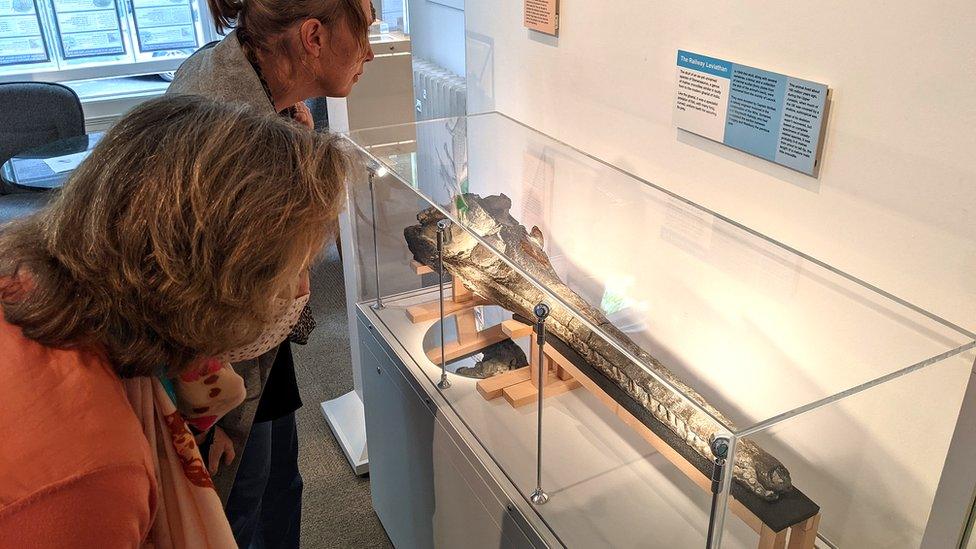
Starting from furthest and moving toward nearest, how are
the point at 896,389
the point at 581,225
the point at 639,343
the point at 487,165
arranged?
the point at 487,165 → the point at 581,225 → the point at 639,343 → the point at 896,389

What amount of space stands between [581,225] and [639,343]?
498 mm

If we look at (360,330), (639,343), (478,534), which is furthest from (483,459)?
(360,330)

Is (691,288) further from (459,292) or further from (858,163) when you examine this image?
(459,292)

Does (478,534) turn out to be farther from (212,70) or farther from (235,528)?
(212,70)

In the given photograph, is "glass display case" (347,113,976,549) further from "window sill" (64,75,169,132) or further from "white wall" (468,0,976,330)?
"window sill" (64,75,169,132)

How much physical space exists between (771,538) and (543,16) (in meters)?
1.39

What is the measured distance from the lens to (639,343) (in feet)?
4.17

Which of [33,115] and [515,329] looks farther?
[33,115]

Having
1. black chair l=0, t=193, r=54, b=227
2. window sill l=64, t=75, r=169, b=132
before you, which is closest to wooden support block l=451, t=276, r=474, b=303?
black chair l=0, t=193, r=54, b=227

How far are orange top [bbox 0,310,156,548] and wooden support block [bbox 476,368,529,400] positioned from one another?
2.39ft

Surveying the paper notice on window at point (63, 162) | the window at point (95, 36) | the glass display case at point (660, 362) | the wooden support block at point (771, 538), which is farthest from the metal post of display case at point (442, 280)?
the window at point (95, 36)

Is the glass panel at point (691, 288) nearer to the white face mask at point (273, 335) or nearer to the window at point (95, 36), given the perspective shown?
the white face mask at point (273, 335)

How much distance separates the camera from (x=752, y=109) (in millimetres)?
1417

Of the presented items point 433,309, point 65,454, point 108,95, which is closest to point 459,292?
point 433,309
